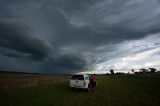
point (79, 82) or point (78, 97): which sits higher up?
point (79, 82)

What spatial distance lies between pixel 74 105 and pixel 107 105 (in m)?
2.11

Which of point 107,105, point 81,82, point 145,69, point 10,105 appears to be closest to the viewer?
point 10,105

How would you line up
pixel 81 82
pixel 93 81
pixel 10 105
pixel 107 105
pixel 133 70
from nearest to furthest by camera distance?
pixel 10 105, pixel 107 105, pixel 81 82, pixel 93 81, pixel 133 70

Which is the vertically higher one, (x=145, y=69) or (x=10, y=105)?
(x=145, y=69)

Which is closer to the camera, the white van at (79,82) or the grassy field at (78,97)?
the grassy field at (78,97)

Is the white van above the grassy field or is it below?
above

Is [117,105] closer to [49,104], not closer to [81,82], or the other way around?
[49,104]

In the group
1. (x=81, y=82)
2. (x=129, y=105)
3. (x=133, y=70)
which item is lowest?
(x=129, y=105)

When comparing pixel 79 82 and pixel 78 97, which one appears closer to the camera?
pixel 78 97

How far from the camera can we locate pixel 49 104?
10766mm

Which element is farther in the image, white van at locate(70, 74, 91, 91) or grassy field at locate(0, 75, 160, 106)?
white van at locate(70, 74, 91, 91)

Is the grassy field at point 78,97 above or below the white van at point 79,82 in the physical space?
below

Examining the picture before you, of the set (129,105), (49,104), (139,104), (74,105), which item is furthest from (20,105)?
(139,104)

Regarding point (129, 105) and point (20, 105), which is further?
point (129, 105)
